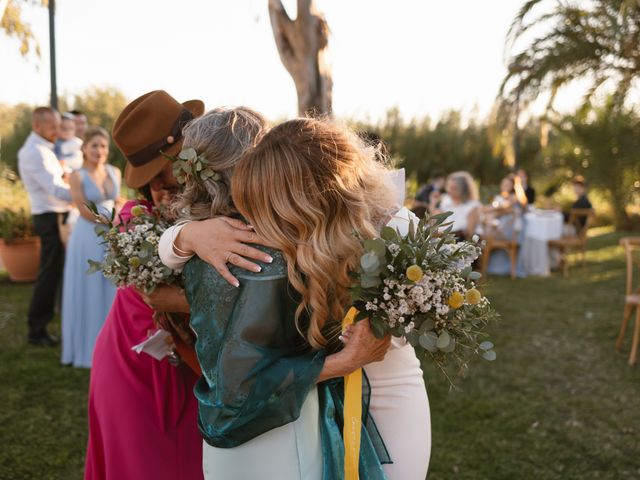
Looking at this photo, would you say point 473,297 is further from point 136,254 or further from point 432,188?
point 432,188

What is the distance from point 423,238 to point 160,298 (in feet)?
3.42

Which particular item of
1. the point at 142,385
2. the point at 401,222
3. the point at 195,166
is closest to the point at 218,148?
the point at 195,166

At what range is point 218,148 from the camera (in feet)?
5.87

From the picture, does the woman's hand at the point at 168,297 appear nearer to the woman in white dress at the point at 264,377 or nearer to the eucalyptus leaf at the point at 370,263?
the woman in white dress at the point at 264,377

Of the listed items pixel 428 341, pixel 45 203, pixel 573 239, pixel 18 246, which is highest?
pixel 428 341

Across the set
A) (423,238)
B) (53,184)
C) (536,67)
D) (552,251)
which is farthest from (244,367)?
(536,67)

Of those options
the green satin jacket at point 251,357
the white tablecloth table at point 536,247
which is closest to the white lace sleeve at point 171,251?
the green satin jacket at point 251,357

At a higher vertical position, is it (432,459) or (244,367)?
(244,367)

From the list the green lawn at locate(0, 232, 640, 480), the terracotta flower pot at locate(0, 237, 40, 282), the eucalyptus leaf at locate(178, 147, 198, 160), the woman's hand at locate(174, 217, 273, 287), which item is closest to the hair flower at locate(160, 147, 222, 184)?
the eucalyptus leaf at locate(178, 147, 198, 160)

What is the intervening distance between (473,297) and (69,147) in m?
7.01

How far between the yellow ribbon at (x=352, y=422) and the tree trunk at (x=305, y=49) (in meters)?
5.12

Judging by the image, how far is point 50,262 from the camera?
5969mm

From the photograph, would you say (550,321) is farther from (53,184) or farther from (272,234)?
(272,234)

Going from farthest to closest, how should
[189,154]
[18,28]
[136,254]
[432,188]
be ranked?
[432,188] < [18,28] < [136,254] < [189,154]
